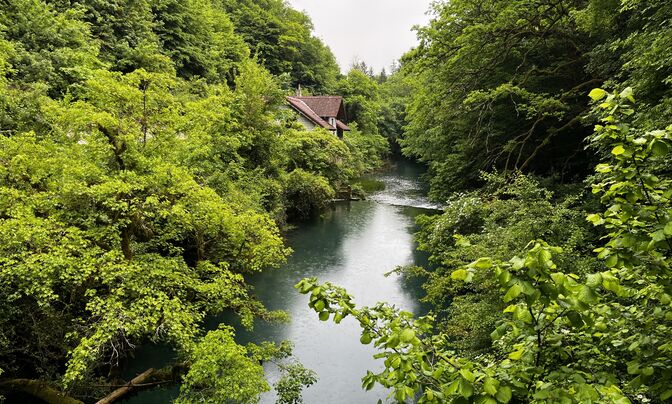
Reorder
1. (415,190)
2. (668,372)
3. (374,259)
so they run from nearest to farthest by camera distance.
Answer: (668,372), (374,259), (415,190)

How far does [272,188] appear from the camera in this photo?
64.3ft

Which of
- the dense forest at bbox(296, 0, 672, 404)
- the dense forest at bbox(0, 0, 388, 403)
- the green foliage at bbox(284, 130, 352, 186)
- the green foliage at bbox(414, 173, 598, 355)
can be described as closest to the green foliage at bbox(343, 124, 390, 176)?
the green foliage at bbox(284, 130, 352, 186)

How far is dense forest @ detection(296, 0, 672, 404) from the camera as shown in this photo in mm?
2094

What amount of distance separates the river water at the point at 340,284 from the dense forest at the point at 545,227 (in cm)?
131

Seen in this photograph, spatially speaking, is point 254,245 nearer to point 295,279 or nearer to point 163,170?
point 163,170

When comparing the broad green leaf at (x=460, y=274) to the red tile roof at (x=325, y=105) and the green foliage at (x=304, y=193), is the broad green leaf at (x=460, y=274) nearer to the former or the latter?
the green foliage at (x=304, y=193)

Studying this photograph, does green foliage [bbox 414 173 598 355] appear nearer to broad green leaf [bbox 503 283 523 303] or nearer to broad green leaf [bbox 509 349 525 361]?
broad green leaf [bbox 509 349 525 361]

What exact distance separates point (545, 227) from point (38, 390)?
9.97 meters

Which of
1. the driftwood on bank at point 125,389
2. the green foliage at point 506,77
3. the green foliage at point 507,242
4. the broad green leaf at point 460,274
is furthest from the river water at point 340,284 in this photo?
the broad green leaf at point 460,274

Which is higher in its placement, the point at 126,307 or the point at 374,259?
the point at 126,307

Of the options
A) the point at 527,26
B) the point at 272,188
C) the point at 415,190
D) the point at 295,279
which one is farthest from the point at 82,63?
the point at 415,190

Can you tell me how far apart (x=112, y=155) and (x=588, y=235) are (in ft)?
32.5

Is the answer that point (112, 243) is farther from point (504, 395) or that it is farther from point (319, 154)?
point (319, 154)

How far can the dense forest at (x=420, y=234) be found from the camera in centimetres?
225
